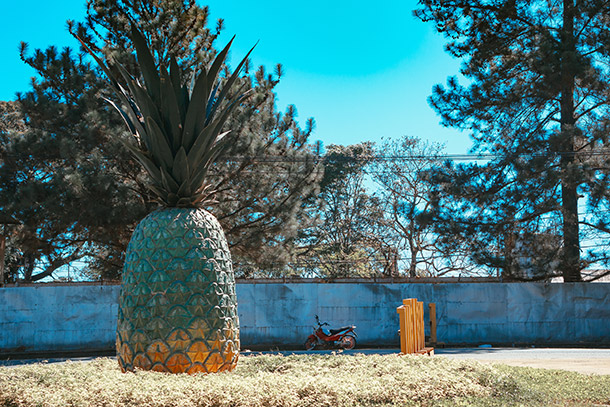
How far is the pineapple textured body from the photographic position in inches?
219

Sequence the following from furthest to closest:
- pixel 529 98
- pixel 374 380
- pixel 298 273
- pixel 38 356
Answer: pixel 298 273 < pixel 529 98 < pixel 38 356 < pixel 374 380

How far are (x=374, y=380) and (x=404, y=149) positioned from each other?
2019 cm

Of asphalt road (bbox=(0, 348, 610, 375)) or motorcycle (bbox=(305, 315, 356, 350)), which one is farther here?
Result: motorcycle (bbox=(305, 315, 356, 350))

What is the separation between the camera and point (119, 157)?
15211 mm

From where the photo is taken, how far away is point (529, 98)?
1911 cm

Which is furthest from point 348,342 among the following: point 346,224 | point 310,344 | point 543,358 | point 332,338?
point 346,224

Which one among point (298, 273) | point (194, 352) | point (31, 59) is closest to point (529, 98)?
point (298, 273)

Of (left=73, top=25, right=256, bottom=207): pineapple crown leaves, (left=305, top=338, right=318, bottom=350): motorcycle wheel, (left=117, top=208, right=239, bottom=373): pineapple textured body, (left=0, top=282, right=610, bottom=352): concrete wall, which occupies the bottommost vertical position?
(left=305, top=338, right=318, bottom=350): motorcycle wheel

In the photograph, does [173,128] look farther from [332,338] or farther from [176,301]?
[332,338]

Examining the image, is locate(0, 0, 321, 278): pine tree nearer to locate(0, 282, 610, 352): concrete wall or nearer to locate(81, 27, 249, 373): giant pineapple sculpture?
locate(0, 282, 610, 352): concrete wall

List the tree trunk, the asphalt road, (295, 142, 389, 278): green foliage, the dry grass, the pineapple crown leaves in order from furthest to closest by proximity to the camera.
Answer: (295, 142, 389, 278): green foliage
the tree trunk
the asphalt road
the pineapple crown leaves
the dry grass

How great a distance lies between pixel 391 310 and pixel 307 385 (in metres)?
12.5

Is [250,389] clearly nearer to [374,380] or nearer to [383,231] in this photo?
[374,380]

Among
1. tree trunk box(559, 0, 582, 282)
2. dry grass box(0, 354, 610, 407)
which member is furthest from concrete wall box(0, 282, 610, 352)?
dry grass box(0, 354, 610, 407)
